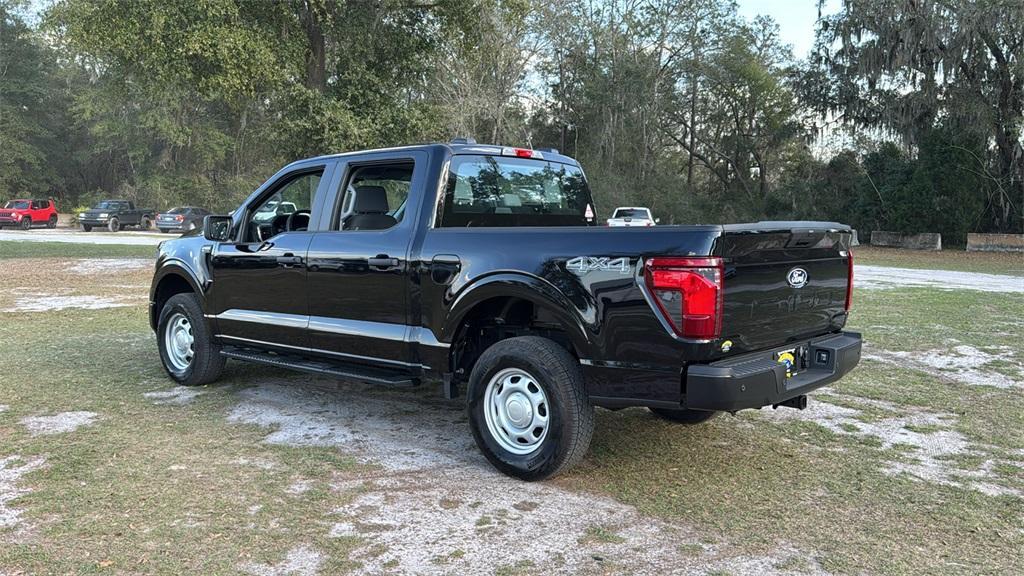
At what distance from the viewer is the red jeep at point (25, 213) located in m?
40.6

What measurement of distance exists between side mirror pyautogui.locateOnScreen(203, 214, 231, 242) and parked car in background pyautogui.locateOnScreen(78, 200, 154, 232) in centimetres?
3802

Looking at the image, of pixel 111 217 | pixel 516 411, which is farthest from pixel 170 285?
pixel 111 217

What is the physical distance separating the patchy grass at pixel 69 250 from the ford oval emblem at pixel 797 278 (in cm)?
2076

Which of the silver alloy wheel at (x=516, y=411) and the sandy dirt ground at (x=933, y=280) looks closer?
the silver alloy wheel at (x=516, y=411)

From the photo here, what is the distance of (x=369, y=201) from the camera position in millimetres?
5676

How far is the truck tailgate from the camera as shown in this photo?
3.98m

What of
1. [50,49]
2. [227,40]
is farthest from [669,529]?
[50,49]

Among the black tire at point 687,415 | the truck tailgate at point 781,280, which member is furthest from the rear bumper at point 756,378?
the black tire at point 687,415

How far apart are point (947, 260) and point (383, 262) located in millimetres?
24947

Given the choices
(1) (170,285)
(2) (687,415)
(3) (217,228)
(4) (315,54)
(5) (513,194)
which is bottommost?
(2) (687,415)

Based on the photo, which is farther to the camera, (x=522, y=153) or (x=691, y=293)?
(x=522, y=153)

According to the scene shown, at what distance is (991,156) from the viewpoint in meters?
30.8

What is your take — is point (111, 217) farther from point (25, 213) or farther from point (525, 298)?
point (525, 298)

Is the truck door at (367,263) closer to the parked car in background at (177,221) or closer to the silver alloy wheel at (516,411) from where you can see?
the silver alloy wheel at (516,411)
